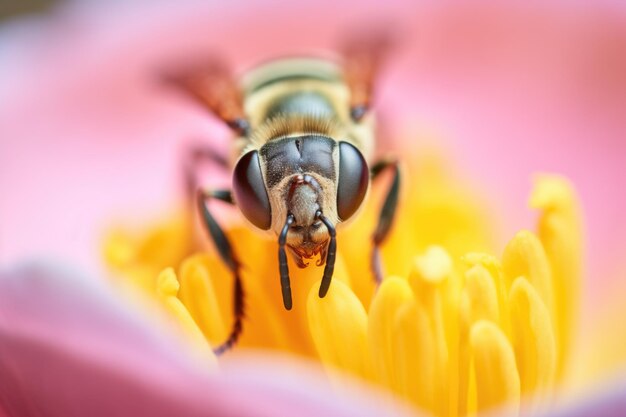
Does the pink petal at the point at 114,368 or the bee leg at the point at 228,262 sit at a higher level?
the bee leg at the point at 228,262

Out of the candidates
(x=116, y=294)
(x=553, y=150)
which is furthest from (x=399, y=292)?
(x=553, y=150)

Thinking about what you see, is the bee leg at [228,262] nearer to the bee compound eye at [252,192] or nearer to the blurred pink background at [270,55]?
the bee compound eye at [252,192]

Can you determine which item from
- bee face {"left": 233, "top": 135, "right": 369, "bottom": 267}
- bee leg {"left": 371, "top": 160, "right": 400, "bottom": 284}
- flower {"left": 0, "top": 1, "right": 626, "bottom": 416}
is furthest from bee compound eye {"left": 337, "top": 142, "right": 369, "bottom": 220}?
flower {"left": 0, "top": 1, "right": 626, "bottom": 416}

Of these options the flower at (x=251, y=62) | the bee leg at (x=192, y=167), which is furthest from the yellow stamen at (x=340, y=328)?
the flower at (x=251, y=62)

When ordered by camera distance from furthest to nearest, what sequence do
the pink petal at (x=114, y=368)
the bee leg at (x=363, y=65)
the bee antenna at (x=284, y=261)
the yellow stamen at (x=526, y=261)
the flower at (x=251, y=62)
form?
1. the flower at (x=251, y=62)
2. the bee leg at (x=363, y=65)
3. the yellow stamen at (x=526, y=261)
4. the bee antenna at (x=284, y=261)
5. the pink petal at (x=114, y=368)

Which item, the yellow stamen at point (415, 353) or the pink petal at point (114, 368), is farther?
the yellow stamen at point (415, 353)

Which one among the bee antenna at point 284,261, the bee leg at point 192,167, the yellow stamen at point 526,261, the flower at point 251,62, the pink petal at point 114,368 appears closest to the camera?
the pink petal at point 114,368

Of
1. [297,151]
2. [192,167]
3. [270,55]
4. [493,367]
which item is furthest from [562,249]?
[270,55]

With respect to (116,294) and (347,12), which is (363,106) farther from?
(347,12)
